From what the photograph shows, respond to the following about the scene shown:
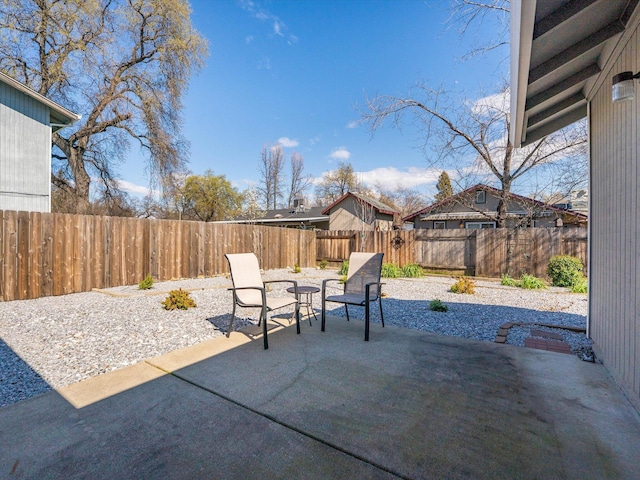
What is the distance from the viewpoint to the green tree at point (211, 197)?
85.0ft

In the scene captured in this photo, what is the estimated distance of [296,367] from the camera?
2.77 metres

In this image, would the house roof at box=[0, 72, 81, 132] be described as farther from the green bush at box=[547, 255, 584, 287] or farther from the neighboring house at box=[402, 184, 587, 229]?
the green bush at box=[547, 255, 584, 287]

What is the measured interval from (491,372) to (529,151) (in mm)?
9889

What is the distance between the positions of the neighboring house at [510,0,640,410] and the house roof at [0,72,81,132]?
457 inches

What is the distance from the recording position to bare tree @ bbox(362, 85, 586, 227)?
10055 millimetres

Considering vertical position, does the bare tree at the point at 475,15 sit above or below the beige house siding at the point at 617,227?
above

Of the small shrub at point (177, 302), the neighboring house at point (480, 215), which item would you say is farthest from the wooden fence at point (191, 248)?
the neighboring house at point (480, 215)

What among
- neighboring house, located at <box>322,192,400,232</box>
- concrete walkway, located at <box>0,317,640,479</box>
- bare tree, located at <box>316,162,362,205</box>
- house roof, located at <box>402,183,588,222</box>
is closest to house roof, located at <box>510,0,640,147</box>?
concrete walkway, located at <box>0,317,640,479</box>

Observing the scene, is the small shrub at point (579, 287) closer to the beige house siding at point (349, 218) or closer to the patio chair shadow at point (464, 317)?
the patio chair shadow at point (464, 317)

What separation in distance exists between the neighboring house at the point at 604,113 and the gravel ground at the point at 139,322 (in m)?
1.09

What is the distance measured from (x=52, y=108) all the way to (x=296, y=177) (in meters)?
21.1

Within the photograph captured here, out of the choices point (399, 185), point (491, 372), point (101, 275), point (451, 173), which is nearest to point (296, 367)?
point (491, 372)

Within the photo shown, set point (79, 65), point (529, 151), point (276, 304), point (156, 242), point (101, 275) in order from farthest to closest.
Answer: point (79, 65) < point (529, 151) < point (156, 242) < point (101, 275) < point (276, 304)

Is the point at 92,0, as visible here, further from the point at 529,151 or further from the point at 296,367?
the point at 529,151
